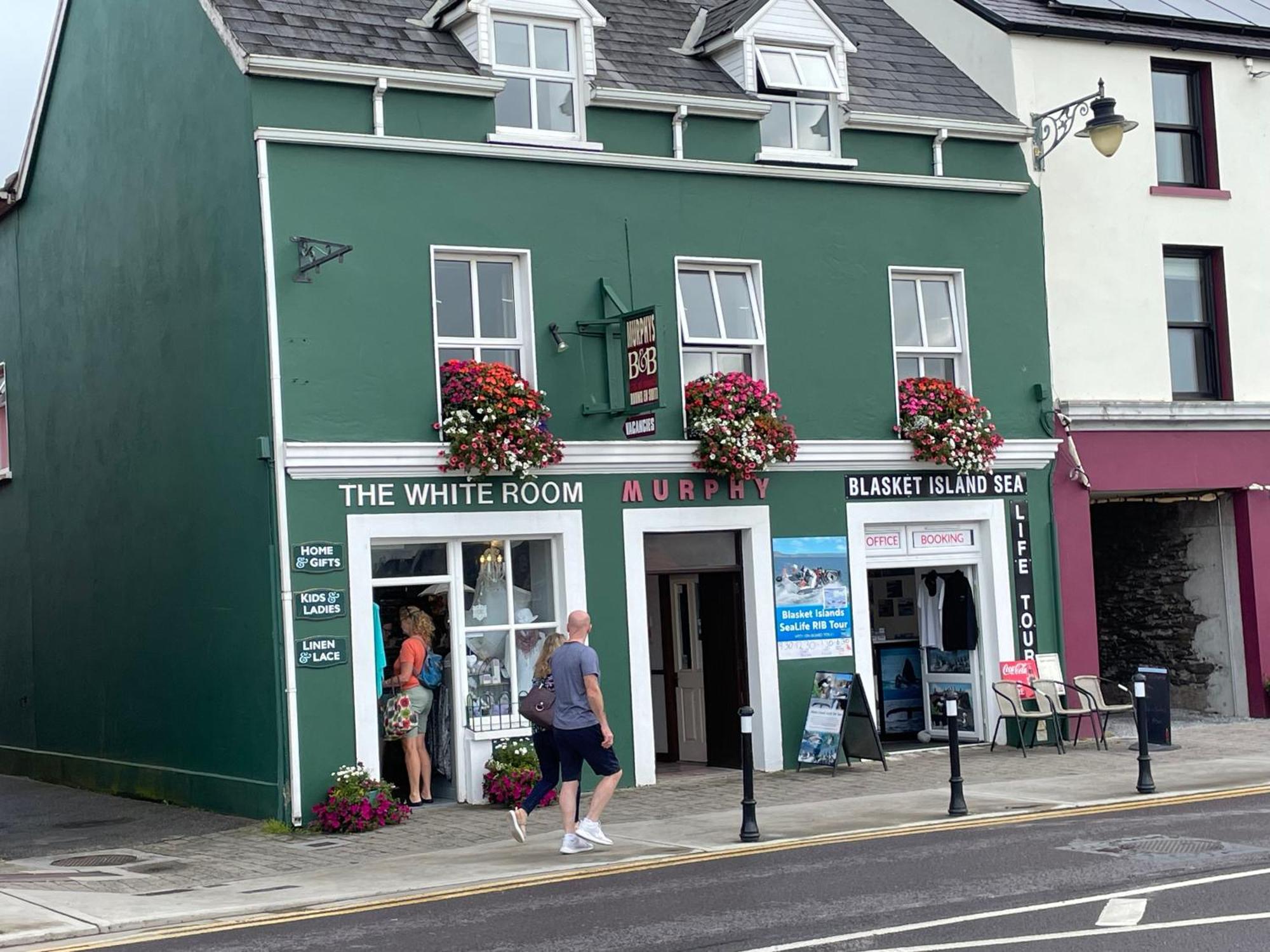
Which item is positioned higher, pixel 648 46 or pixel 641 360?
pixel 648 46

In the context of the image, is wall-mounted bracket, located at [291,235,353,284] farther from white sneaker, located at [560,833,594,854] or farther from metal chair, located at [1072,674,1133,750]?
metal chair, located at [1072,674,1133,750]

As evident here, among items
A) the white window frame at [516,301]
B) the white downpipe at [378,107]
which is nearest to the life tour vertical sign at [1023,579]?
the white window frame at [516,301]

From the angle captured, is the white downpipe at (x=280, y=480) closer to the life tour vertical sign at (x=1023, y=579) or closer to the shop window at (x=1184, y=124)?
the life tour vertical sign at (x=1023, y=579)

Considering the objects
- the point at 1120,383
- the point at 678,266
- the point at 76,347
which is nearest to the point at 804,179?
the point at 678,266

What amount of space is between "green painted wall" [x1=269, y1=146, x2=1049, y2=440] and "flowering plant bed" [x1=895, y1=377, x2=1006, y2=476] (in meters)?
0.26

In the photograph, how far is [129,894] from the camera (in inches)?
478

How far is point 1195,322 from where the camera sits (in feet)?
72.2

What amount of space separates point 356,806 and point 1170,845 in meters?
7.20

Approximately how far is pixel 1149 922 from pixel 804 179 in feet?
37.5

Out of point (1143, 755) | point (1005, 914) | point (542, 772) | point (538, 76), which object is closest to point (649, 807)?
point (542, 772)

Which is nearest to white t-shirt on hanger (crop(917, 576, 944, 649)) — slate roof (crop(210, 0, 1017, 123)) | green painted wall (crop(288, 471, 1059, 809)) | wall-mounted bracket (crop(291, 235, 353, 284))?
green painted wall (crop(288, 471, 1059, 809))

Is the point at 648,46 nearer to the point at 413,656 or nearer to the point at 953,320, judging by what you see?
the point at 953,320

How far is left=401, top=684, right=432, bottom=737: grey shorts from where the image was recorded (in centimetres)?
1645

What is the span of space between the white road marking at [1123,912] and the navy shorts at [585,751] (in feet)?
14.5
